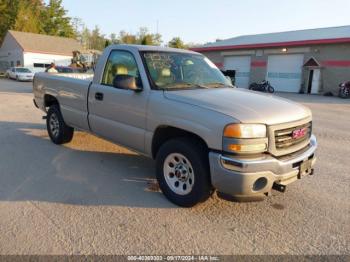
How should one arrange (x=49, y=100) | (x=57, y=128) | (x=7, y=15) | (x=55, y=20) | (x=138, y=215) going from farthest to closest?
(x=55, y=20), (x=7, y=15), (x=49, y=100), (x=57, y=128), (x=138, y=215)

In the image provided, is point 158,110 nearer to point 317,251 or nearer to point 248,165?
point 248,165

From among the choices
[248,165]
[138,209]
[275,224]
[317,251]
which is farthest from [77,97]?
[317,251]

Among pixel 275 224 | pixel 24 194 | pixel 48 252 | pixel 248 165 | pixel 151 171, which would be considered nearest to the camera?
pixel 48 252

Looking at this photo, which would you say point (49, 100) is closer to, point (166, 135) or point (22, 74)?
point (166, 135)

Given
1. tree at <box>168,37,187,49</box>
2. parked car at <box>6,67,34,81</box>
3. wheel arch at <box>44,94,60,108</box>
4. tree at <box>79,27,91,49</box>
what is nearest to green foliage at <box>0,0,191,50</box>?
tree at <box>168,37,187,49</box>

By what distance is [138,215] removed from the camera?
11.9 feet

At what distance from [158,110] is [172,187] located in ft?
3.38

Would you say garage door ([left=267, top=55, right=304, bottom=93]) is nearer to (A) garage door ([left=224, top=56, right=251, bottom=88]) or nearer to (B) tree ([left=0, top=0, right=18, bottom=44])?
(A) garage door ([left=224, top=56, right=251, bottom=88])

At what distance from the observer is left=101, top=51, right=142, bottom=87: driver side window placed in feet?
14.8

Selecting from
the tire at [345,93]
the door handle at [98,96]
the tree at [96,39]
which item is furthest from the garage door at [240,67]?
the tree at [96,39]

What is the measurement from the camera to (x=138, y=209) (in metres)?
3.79

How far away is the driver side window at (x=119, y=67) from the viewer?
451 cm

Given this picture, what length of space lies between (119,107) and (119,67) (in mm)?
728

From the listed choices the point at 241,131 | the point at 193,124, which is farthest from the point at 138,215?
the point at 241,131
